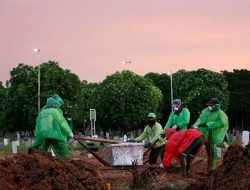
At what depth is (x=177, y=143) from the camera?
17.2 m

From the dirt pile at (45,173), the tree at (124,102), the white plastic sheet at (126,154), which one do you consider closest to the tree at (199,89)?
the tree at (124,102)

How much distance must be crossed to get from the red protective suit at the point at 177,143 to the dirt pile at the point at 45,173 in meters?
4.61

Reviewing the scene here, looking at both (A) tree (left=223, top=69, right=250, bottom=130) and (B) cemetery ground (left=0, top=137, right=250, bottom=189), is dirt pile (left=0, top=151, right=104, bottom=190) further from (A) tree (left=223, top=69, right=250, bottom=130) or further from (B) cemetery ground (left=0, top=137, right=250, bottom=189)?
(A) tree (left=223, top=69, right=250, bottom=130)

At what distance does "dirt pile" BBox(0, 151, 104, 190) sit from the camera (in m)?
11.4

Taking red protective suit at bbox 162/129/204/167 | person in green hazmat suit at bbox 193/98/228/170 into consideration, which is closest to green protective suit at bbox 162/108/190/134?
person in green hazmat suit at bbox 193/98/228/170

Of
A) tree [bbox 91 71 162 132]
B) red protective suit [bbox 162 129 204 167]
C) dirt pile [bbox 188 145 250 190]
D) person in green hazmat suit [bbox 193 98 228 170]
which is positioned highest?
tree [bbox 91 71 162 132]

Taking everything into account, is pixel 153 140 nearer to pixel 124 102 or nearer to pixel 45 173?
pixel 45 173

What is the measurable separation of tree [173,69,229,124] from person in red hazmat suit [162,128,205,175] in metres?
50.0

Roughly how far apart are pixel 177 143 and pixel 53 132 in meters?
2.75

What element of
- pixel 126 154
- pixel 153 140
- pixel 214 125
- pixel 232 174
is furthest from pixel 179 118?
pixel 232 174

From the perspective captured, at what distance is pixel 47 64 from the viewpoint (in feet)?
204

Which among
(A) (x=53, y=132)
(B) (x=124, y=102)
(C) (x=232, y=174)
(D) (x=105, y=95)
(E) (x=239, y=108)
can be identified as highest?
(D) (x=105, y=95)

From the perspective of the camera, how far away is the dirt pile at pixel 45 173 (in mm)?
11375

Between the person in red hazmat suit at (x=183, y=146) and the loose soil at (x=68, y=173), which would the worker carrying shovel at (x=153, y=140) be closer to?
the person in red hazmat suit at (x=183, y=146)
